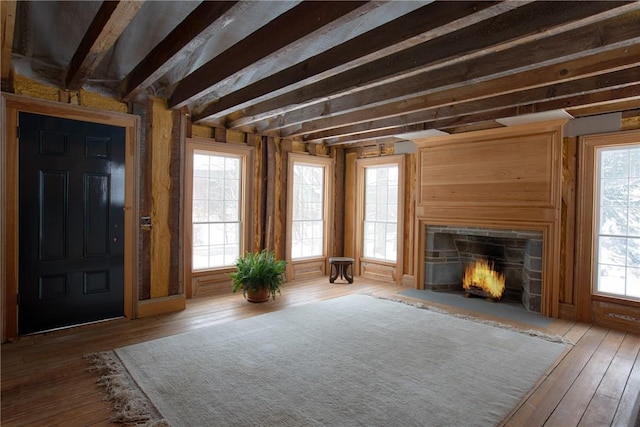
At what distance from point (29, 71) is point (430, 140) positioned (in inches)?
205

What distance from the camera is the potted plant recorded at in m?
4.98

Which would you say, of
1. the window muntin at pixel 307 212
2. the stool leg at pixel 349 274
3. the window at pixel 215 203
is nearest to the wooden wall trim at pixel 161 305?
the window at pixel 215 203

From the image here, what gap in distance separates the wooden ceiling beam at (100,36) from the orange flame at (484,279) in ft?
→ 18.1

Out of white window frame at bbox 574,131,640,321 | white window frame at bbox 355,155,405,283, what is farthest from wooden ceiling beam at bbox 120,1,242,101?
white window frame at bbox 574,131,640,321

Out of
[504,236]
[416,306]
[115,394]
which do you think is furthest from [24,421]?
[504,236]

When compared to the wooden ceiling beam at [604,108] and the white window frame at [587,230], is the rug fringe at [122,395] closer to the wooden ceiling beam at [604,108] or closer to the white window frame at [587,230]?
the white window frame at [587,230]

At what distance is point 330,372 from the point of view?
2.95 meters

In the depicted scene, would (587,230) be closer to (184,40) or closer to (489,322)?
(489,322)

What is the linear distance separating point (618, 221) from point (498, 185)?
1.40 metres

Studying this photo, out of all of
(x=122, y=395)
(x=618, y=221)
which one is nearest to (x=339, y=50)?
(x=122, y=395)

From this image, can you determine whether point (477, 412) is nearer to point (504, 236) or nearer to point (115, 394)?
point (115, 394)

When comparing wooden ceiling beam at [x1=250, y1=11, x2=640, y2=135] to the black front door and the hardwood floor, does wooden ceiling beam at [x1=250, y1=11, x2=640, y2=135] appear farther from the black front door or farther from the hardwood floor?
the black front door

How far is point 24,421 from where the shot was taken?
88.7 inches

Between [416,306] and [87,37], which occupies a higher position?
[87,37]
